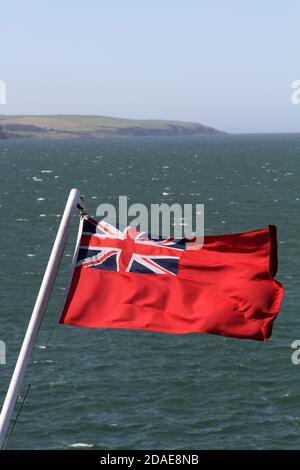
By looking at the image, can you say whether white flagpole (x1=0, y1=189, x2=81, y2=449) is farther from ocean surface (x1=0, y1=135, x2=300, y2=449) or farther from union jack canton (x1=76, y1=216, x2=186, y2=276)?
ocean surface (x1=0, y1=135, x2=300, y2=449)

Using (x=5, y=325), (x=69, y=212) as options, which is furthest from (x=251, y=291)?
(x=5, y=325)

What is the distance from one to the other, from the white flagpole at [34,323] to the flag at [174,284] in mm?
1717

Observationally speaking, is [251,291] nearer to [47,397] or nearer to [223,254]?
[223,254]

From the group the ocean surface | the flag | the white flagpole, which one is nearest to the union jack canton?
the flag

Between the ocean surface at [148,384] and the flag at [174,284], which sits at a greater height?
the flag at [174,284]

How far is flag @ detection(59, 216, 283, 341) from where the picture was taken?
16.4 metres

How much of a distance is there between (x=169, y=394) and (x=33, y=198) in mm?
95011

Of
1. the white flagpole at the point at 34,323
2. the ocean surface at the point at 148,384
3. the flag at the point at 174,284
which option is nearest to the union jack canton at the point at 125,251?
the flag at the point at 174,284

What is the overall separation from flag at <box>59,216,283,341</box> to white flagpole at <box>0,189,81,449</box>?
1717 millimetres

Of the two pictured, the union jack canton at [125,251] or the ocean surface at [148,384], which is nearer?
the union jack canton at [125,251]

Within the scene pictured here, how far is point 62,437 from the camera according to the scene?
36031mm

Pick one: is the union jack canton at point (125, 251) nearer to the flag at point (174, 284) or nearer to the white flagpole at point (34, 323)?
the flag at point (174, 284)

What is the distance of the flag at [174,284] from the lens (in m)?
16.4

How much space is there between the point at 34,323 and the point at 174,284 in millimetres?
3715
